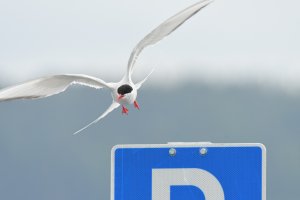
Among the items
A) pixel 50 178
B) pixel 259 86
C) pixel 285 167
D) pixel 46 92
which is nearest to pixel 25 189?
pixel 50 178

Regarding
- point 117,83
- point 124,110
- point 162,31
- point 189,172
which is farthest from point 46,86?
point 189,172

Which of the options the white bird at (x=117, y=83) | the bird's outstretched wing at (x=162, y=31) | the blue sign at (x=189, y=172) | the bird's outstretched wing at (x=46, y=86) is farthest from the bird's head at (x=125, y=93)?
the blue sign at (x=189, y=172)

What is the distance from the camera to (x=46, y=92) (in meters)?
8.01

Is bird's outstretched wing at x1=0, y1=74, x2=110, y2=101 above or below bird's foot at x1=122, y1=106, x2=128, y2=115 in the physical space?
above

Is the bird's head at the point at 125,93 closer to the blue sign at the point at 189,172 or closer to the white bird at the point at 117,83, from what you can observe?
the white bird at the point at 117,83

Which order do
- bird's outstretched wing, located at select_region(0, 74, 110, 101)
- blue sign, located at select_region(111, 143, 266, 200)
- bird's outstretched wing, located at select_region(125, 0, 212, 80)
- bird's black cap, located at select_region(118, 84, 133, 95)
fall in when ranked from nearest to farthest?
blue sign, located at select_region(111, 143, 266, 200)
bird's outstretched wing, located at select_region(0, 74, 110, 101)
bird's black cap, located at select_region(118, 84, 133, 95)
bird's outstretched wing, located at select_region(125, 0, 212, 80)

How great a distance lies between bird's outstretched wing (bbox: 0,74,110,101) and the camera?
7.61 m

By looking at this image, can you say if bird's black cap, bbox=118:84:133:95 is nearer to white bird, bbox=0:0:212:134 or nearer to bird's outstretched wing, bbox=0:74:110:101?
white bird, bbox=0:0:212:134

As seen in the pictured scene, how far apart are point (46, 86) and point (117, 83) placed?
36 centimetres

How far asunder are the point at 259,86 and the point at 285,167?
832 cm

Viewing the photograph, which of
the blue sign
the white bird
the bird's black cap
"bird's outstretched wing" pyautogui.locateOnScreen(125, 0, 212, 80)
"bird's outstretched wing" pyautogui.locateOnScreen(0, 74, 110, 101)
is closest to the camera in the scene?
the blue sign

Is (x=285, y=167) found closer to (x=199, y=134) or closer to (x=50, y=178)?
(x=199, y=134)

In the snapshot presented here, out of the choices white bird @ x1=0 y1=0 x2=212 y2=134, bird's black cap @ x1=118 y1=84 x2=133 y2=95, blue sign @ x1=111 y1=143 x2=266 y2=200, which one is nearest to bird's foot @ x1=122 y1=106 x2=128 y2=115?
white bird @ x1=0 y1=0 x2=212 y2=134

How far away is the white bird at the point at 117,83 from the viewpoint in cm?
781
